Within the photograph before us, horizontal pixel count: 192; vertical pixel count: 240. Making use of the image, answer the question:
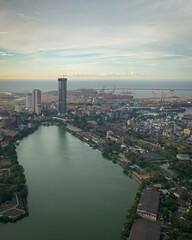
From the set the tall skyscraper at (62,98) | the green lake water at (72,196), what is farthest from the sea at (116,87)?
the green lake water at (72,196)

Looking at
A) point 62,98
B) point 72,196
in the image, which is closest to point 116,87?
point 62,98

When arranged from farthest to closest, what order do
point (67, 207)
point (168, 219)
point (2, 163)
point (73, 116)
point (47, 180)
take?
1. point (73, 116)
2. point (2, 163)
3. point (47, 180)
4. point (67, 207)
5. point (168, 219)

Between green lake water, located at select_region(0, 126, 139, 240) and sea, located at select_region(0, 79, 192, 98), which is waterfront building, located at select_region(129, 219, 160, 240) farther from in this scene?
sea, located at select_region(0, 79, 192, 98)

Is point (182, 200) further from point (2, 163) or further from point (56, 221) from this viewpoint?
point (2, 163)

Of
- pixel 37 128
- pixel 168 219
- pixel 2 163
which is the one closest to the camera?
pixel 168 219

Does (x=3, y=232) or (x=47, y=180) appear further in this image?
(x=47, y=180)

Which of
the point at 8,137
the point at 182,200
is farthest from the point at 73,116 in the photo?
the point at 182,200

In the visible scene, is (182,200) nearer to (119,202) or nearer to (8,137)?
(119,202)
